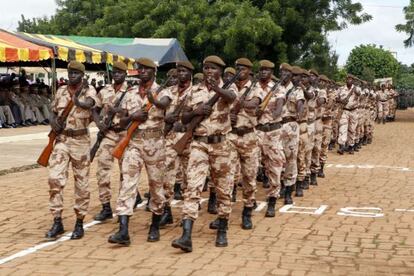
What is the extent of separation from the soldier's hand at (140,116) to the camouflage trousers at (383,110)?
76.8 ft

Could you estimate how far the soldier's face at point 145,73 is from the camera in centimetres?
669

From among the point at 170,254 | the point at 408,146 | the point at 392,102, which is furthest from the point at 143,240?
the point at 392,102

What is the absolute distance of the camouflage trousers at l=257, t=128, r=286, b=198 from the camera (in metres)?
8.21

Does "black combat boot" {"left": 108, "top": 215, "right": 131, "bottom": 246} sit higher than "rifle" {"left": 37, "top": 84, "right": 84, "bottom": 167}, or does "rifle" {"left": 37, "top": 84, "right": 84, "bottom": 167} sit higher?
"rifle" {"left": 37, "top": 84, "right": 84, "bottom": 167}

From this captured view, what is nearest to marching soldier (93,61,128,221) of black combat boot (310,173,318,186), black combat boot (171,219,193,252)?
black combat boot (171,219,193,252)

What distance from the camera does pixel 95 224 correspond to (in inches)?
298

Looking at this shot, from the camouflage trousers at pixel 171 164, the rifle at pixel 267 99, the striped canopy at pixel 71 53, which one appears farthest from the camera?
the striped canopy at pixel 71 53

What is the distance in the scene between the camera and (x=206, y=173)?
651 centimetres

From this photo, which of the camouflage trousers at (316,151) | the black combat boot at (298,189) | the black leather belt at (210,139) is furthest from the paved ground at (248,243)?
the black leather belt at (210,139)

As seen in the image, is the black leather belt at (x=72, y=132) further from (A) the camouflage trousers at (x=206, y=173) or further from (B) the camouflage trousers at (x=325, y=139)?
(B) the camouflage trousers at (x=325, y=139)

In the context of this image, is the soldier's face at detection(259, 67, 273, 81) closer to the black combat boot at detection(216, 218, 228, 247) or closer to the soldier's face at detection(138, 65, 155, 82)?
the soldier's face at detection(138, 65, 155, 82)

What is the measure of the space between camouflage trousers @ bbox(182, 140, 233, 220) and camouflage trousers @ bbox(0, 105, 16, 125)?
14.9 m

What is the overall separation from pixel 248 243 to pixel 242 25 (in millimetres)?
19791

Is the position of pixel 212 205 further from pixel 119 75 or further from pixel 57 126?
pixel 57 126
